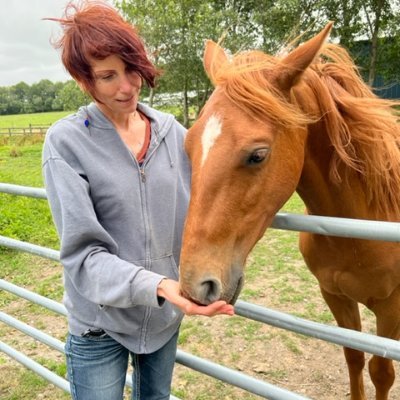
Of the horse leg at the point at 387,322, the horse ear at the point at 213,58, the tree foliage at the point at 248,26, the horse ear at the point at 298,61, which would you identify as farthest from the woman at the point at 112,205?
the tree foliage at the point at 248,26

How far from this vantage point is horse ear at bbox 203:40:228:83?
1806mm

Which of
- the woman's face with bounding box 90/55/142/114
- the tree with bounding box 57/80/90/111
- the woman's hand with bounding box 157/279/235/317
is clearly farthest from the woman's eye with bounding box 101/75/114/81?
the tree with bounding box 57/80/90/111

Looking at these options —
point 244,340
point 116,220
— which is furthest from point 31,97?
point 116,220

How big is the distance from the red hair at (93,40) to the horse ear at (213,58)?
1.22ft

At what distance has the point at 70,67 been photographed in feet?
4.80

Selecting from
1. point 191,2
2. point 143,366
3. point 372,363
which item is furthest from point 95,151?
point 191,2

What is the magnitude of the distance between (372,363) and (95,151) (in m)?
2.23

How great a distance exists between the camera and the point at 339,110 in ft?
5.76

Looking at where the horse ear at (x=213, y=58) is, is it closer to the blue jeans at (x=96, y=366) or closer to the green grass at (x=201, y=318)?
the blue jeans at (x=96, y=366)

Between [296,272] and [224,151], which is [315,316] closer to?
[296,272]

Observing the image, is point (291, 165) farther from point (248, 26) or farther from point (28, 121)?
point (28, 121)

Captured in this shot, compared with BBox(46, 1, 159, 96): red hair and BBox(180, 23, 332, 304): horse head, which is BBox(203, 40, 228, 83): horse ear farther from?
BBox(46, 1, 159, 96): red hair

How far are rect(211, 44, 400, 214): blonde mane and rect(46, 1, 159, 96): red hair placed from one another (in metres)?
0.35

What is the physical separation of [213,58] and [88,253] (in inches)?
40.6
